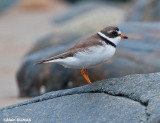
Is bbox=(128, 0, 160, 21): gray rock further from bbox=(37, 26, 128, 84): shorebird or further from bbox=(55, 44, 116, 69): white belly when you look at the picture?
bbox=(55, 44, 116, 69): white belly

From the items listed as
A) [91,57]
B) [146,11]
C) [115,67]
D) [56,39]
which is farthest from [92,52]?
[146,11]

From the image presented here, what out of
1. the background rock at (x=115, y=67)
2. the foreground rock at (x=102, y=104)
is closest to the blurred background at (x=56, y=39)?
the background rock at (x=115, y=67)

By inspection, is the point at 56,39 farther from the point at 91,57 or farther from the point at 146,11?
the point at 91,57

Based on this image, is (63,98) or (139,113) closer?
(139,113)

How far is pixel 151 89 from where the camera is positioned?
6.38 metres

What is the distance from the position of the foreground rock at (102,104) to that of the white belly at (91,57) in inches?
12.1

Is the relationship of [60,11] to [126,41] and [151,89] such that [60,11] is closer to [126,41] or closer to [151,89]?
[126,41]

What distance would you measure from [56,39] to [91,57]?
9557 mm

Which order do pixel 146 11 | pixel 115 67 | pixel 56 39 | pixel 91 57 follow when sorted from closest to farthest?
pixel 91 57 < pixel 115 67 < pixel 56 39 < pixel 146 11

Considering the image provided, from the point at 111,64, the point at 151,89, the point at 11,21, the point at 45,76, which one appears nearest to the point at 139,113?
the point at 151,89

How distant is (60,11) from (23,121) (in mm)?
24576

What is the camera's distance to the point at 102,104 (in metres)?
6.42

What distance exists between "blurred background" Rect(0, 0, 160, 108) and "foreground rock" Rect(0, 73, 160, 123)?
12.5ft

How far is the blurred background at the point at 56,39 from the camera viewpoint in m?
10.9
